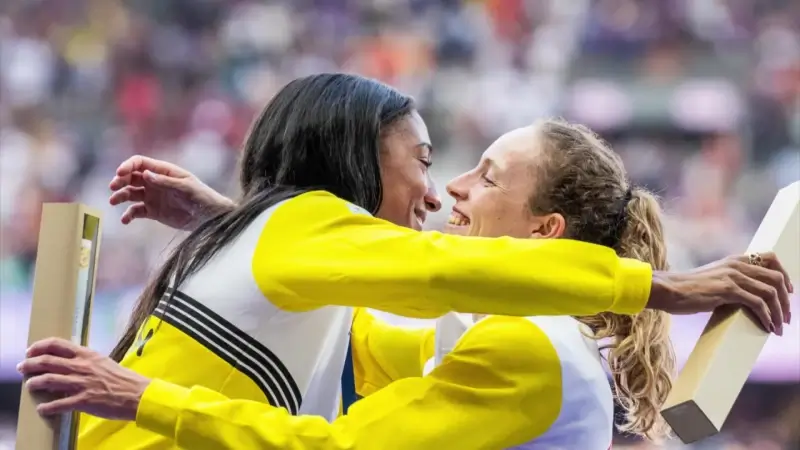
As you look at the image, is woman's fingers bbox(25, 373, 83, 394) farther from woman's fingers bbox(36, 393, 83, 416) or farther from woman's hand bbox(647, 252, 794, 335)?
woman's hand bbox(647, 252, 794, 335)

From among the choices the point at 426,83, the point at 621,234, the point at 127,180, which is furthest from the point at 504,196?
the point at 426,83

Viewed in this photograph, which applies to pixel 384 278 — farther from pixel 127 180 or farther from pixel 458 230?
pixel 127 180

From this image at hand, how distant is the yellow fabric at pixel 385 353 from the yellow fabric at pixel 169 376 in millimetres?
406

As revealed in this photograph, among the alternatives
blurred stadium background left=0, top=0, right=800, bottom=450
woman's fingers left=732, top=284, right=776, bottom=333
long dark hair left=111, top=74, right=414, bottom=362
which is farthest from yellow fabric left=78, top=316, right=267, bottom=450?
blurred stadium background left=0, top=0, right=800, bottom=450

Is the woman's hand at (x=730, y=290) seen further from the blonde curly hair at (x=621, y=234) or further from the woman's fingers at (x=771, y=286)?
the blonde curly hair at (x=621, y=234)

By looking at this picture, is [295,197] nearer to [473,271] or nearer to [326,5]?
[473,271]

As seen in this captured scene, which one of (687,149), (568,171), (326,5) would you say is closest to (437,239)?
(568,171)

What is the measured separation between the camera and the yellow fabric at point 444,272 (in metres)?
1.45

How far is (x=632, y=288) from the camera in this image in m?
1.45

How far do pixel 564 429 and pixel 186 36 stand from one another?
578 cm

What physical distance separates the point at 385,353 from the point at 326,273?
1.78 ft

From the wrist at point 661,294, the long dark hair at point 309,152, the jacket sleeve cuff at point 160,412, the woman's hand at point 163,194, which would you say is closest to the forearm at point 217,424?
the jacket sleeve cuff at point 160,412

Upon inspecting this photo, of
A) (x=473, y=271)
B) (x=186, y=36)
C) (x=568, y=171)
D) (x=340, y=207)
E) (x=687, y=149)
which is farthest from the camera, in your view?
(x=186, y=36)

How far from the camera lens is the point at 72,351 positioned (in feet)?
4.88
